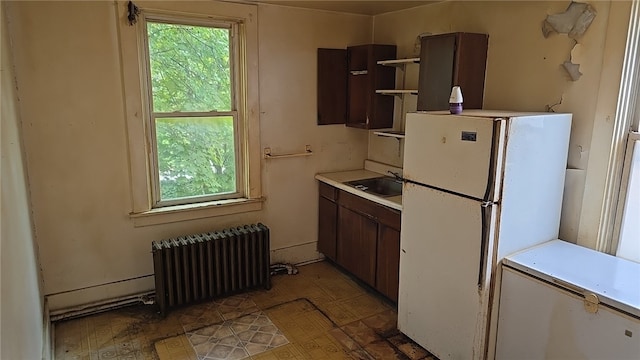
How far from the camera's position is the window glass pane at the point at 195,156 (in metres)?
3.21

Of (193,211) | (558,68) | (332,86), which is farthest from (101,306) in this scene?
(558,68)

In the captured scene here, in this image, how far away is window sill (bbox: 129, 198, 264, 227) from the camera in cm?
315

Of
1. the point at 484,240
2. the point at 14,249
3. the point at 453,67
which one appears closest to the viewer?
the point at 14,249

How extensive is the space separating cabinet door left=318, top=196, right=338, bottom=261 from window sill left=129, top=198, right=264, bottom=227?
0.60 meters

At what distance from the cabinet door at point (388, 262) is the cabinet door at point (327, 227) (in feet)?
2.15

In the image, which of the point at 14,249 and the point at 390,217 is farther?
the point at 390,217

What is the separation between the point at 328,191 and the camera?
3.76m

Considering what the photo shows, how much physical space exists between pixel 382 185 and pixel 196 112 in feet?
5.58

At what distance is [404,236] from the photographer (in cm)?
268

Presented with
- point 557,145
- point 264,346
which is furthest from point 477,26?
point 264,346

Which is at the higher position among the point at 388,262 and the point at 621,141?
the point at 621,141

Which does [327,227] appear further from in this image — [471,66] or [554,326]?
[554,326]

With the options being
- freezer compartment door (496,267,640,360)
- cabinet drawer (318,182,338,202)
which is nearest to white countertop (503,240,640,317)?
freezer compartment door (496,267,640,360)

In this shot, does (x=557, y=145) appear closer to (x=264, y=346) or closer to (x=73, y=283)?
(x=264, y=346)
